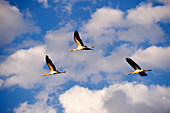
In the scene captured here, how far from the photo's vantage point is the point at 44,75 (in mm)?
49000

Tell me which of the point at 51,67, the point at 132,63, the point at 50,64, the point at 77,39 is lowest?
the point at 132,63

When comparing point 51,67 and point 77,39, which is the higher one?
point 77,39

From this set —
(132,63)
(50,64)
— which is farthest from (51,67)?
(132,63)

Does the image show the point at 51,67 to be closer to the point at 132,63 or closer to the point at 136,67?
the point at 132,63

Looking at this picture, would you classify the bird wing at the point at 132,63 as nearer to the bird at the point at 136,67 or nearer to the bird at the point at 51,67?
the bird at the point at 136,67

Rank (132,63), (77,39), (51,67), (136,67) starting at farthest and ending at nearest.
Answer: (51,67), (136,67), (77,39), (132,63)

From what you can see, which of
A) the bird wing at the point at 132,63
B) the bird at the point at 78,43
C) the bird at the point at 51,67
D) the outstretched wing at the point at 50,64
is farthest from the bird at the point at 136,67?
the outstretched wing at the point at 50,64

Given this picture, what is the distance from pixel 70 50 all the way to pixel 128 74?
45.2 ft

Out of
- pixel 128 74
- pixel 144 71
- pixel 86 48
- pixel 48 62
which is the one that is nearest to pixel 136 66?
pixel 144 71

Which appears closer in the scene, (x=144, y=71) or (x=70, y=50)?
(x=144, y=71)

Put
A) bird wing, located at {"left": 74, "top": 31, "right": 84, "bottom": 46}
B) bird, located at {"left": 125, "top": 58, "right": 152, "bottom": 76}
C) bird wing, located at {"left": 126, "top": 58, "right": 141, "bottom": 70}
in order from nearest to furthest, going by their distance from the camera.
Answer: bird wing, located at {"left": 126, "top": 58, "right": 141, "bottom": 70}, bird, located at {"left": 125, "top": 58, "right": 152, "bottom": 76}, bird wing, located at {"left": 74, "top": 31, "right": 84, "bottom": 46}

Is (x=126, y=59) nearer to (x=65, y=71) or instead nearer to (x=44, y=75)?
(x=65, y=71)

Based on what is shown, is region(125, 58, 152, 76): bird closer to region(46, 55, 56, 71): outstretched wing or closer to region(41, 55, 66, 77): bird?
region(41, 55, 66, 77): bird

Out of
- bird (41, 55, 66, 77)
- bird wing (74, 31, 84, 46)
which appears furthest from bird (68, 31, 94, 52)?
bird (41, 55, 66, 77)
